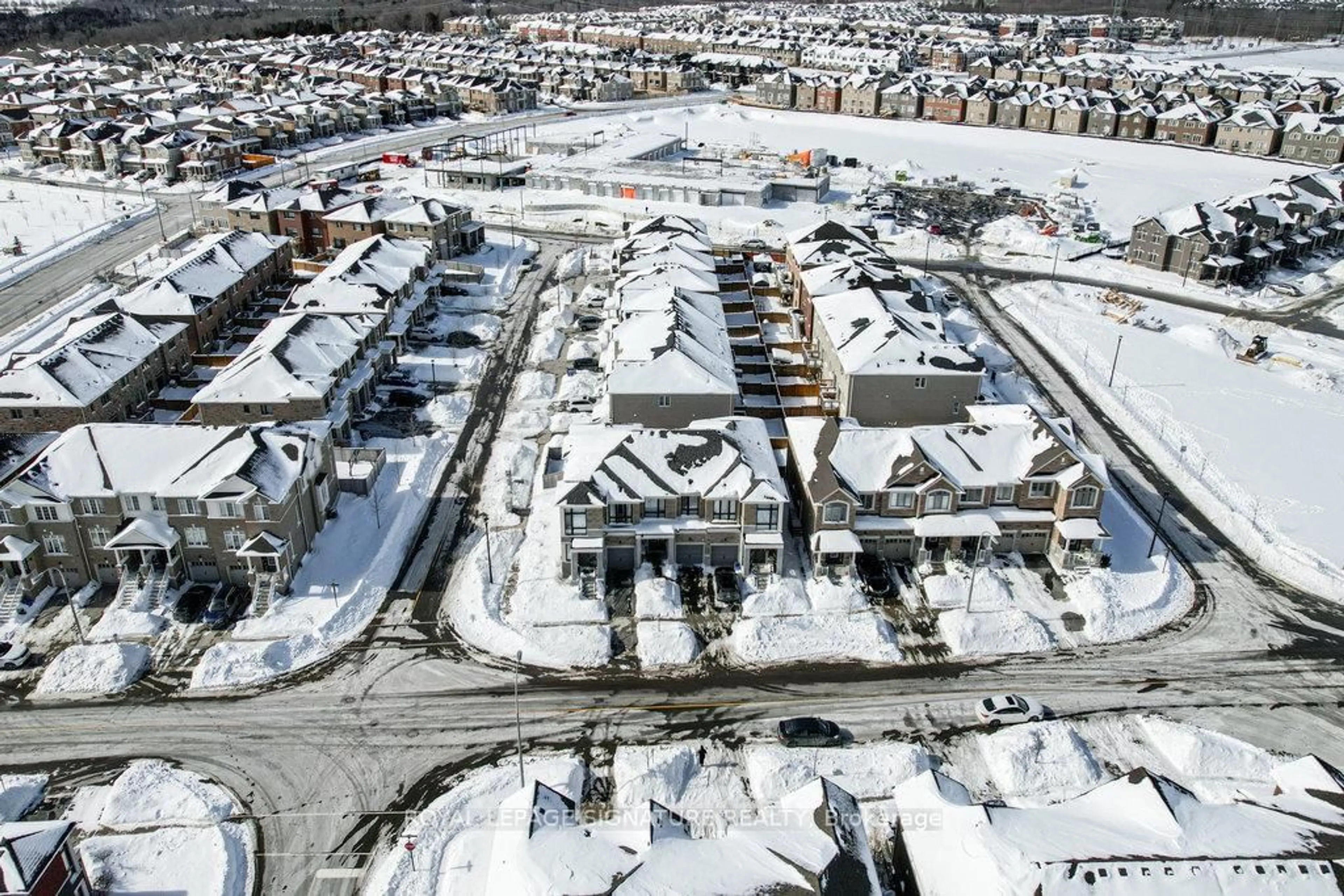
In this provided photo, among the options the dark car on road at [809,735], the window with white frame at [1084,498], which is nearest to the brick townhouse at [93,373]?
the dark car on road at [809,735]

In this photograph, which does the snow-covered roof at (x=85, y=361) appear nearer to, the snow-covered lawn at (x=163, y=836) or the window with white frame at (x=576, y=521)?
the snow-covered lawn at (x=163, y=836)

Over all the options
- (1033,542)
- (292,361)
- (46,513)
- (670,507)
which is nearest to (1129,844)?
(1033,542)

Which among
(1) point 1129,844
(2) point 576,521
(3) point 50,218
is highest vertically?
(3) point 50,218

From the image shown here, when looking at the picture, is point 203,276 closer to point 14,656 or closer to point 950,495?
point 14,656

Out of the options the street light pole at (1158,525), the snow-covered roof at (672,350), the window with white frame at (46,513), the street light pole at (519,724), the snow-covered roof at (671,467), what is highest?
the snow-covered roof at (672,350)

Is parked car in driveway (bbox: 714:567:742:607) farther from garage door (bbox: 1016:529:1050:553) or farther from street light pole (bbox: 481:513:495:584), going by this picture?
garage door (bbox: 1016:529:1050:553)

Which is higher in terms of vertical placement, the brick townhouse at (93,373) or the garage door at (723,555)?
the brick townhouse at (93,373)

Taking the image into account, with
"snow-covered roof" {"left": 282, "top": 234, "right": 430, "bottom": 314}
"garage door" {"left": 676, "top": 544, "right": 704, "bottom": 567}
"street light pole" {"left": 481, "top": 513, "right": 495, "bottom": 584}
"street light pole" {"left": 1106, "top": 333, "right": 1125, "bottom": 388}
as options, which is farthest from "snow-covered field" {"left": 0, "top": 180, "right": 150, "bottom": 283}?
"street light pole" {"left": 1106, "top": 333, "right": 1125, "bottom": 388}
